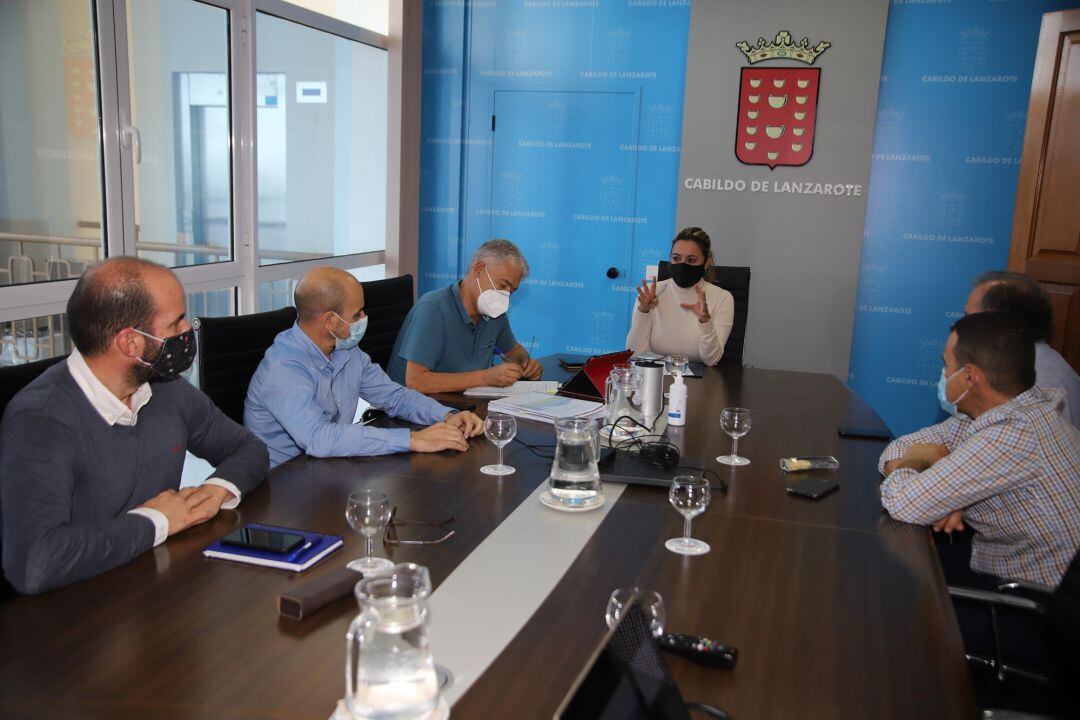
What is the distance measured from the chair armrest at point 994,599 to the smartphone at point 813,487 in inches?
15.5

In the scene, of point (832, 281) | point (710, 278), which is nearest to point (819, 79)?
point (832, 281)

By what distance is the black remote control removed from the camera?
52.1 inches

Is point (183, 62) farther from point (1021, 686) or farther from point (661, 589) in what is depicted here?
point (1021, 686)

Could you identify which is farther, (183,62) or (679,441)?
(183,62)

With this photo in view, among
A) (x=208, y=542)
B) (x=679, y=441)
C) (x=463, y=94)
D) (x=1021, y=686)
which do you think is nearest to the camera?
(x=208, y=542)

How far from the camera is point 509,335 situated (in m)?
3.93

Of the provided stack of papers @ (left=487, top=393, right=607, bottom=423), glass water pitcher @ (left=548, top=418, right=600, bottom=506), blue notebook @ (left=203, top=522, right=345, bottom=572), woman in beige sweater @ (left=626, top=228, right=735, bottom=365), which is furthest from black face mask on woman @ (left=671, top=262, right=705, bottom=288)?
blue notebook @ (left=203, top=522, right=345, bottom=572)

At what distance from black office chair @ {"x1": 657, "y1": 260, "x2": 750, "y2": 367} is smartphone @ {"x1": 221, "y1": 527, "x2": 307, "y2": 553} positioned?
9.94ft

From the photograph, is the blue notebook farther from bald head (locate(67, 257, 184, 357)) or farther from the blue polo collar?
the blue polo collar

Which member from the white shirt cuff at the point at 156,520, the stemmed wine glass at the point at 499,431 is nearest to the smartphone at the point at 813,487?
the stemmed wine glass at the point at 499,431

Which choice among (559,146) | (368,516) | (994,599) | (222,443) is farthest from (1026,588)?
(559,146)

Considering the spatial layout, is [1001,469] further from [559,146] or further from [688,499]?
[559,146]

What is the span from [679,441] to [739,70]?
10.1 ft

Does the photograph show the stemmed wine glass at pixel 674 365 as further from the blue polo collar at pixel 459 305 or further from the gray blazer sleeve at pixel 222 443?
the gray blazer sleeve at pixel 222 443
